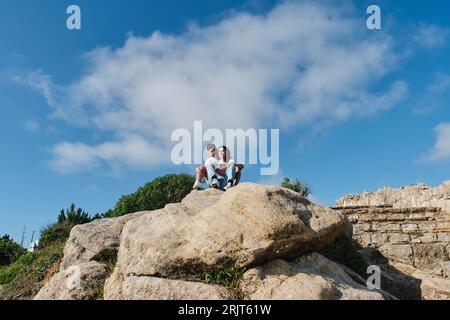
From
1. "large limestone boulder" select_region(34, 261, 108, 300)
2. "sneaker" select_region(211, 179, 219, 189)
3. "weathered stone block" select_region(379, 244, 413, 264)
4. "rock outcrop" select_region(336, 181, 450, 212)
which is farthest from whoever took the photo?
"rock outcrop" select_region(336, 181, 450, 212)

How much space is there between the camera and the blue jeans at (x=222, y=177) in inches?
373

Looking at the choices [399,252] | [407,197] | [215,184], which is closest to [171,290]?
[215,184]

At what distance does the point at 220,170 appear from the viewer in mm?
9609

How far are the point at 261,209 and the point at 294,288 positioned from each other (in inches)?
45.6

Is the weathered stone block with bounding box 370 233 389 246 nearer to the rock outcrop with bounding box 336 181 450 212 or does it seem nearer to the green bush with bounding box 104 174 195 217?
the rock outcrop with bounding box 336 181 450 212

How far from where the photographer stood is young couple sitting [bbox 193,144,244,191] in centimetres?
947

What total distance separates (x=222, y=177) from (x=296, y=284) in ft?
15.3

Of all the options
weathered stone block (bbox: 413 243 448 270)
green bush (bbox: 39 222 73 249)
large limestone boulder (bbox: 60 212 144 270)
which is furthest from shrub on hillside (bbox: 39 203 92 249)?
weathered stone block (bbox: 413 243 448 270)

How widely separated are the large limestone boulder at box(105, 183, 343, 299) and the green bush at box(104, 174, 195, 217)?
24060 millimetres

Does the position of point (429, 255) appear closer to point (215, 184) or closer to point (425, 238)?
point (425, 238)

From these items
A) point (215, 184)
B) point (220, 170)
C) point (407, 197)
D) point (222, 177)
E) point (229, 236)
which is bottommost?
point (229, 236)

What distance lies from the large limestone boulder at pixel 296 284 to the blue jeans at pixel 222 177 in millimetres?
3910
